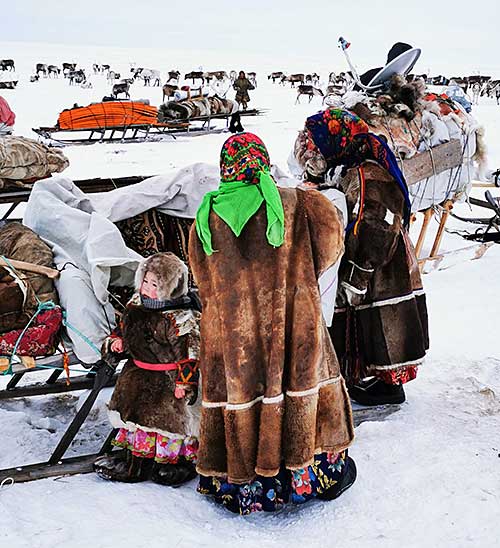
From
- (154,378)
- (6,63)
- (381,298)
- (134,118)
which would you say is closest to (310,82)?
(6,63)

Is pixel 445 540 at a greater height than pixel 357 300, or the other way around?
pixel 357 300

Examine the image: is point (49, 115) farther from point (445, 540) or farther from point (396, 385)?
point (445, 540)

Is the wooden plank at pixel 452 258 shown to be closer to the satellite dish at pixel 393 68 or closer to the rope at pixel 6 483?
the satellite dish at pixel 393 68

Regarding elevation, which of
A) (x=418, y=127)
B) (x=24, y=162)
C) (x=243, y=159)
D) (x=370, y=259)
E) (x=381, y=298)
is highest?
(x=243, y=159)

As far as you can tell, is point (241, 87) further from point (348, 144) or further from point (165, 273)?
point (165, 273)

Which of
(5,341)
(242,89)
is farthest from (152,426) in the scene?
(242,89)

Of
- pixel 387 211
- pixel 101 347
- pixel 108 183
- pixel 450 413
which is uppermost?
pixel 387 211

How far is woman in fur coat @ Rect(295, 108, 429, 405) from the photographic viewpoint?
10.1ft

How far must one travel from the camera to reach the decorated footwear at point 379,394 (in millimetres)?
3561

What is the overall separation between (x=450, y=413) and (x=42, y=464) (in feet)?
6.59

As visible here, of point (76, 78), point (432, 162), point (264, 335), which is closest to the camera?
point (264, 335)

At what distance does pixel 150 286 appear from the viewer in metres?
2.61

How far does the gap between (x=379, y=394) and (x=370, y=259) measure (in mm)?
844

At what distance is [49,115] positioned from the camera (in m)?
17.7
